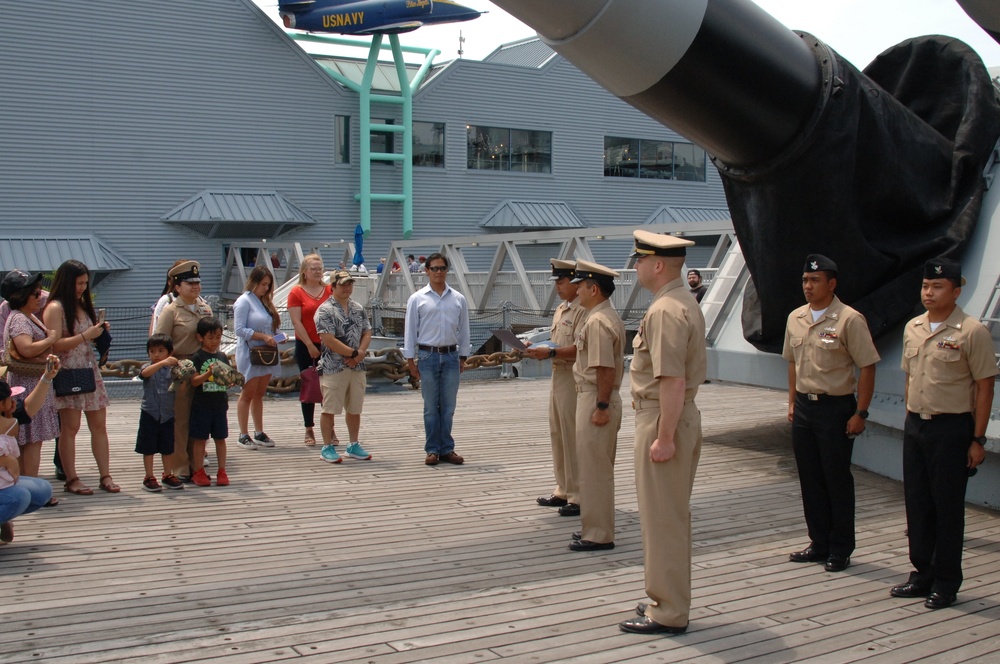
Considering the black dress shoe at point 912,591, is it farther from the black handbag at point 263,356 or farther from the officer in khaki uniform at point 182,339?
the black handbag at point 263,356

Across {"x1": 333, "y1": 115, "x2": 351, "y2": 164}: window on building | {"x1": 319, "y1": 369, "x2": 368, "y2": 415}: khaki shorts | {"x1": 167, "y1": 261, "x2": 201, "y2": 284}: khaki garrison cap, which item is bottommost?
{"x1": 319, "y1": 369, "x2": 368, "y2": 415}: khaki shorts

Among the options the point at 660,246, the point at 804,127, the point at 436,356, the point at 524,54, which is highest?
the point at 524,54

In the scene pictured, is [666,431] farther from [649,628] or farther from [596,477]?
[596,477]

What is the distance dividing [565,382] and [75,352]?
3.19 meters

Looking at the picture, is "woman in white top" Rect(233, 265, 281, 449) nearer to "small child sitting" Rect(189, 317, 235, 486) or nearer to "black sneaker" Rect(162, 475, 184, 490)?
"small child sitting" Rect(189, 317, 235, 486)

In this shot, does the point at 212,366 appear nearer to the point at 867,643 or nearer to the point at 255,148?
the point at 867,643

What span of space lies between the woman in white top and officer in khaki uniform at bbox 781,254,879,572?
4.56 meters

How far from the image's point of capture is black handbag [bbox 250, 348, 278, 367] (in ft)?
26.7

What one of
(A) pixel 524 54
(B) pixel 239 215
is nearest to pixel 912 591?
(B) pixel 239 215

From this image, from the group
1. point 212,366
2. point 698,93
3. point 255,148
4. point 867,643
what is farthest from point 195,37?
point 867,643

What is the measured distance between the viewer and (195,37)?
2753 cm

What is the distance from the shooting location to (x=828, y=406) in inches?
201

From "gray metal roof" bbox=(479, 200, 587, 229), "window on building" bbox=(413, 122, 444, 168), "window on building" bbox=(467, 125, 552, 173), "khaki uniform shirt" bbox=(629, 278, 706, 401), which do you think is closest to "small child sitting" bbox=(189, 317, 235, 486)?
"khaki uniform shirt" bbox=(629, 278, 706, 401)

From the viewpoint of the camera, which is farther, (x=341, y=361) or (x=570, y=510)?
(x=341, y=361)
